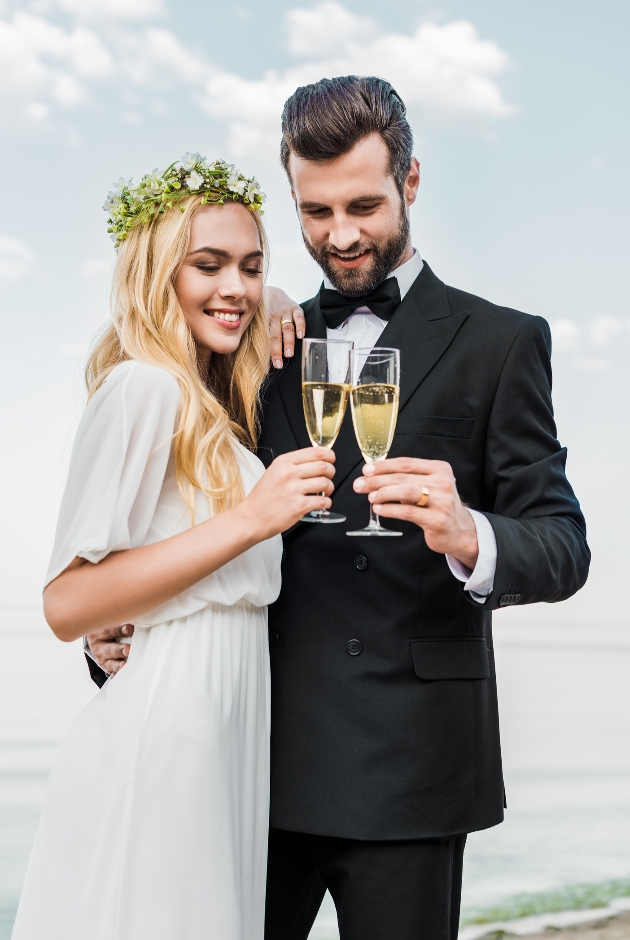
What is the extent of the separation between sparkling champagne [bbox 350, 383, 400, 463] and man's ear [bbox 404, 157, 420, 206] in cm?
91

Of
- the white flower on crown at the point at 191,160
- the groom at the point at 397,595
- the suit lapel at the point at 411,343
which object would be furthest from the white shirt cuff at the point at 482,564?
the white flower on crown at the point at 191,160

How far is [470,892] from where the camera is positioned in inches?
219

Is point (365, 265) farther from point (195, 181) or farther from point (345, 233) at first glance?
point (195, 181)

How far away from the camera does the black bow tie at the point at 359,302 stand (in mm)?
2580

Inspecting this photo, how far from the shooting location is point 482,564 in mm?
2047

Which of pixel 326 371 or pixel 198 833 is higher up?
pixel 326 371

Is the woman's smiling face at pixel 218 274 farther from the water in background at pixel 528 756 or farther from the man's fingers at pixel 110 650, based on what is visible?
the water in background at pixel 528 756

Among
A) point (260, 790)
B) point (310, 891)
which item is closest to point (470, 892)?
point (310, 891)

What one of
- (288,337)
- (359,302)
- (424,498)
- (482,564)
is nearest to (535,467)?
(482,564)

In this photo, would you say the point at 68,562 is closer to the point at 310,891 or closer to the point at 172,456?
the point at 172,456

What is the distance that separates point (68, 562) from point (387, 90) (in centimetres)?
144

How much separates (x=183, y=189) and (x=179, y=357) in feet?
1.41

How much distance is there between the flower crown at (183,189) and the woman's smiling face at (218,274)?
4 centimetres

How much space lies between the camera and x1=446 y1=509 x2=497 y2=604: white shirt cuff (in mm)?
2047
